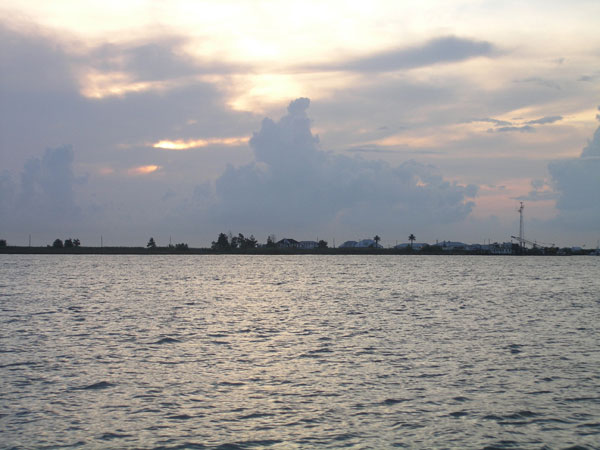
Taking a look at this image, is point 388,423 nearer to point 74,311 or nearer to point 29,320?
point 29,320

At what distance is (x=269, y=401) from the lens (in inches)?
950

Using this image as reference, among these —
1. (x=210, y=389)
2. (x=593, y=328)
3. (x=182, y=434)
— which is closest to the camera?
(x=182, y=434)

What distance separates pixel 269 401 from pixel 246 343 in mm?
15067

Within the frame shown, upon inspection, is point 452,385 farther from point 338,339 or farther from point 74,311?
point 74,311

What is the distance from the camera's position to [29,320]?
171 ft

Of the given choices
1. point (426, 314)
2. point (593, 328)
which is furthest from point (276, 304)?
point (593, 328)

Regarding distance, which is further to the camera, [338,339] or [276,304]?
[276,304]

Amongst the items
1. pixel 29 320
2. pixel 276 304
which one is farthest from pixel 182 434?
pixel 276 304

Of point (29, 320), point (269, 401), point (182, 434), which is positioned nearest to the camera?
point (182, 434)

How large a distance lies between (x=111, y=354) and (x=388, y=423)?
19215 mm

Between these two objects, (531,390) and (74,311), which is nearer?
(531,390)

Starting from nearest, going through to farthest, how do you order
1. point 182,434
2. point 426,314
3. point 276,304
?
point 182,434
point 426,314
point 276,304

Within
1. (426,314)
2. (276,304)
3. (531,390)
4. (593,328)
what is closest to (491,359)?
(531,390)

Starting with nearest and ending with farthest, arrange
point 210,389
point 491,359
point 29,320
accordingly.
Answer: point 210,389
point 491,359
point 29,320
